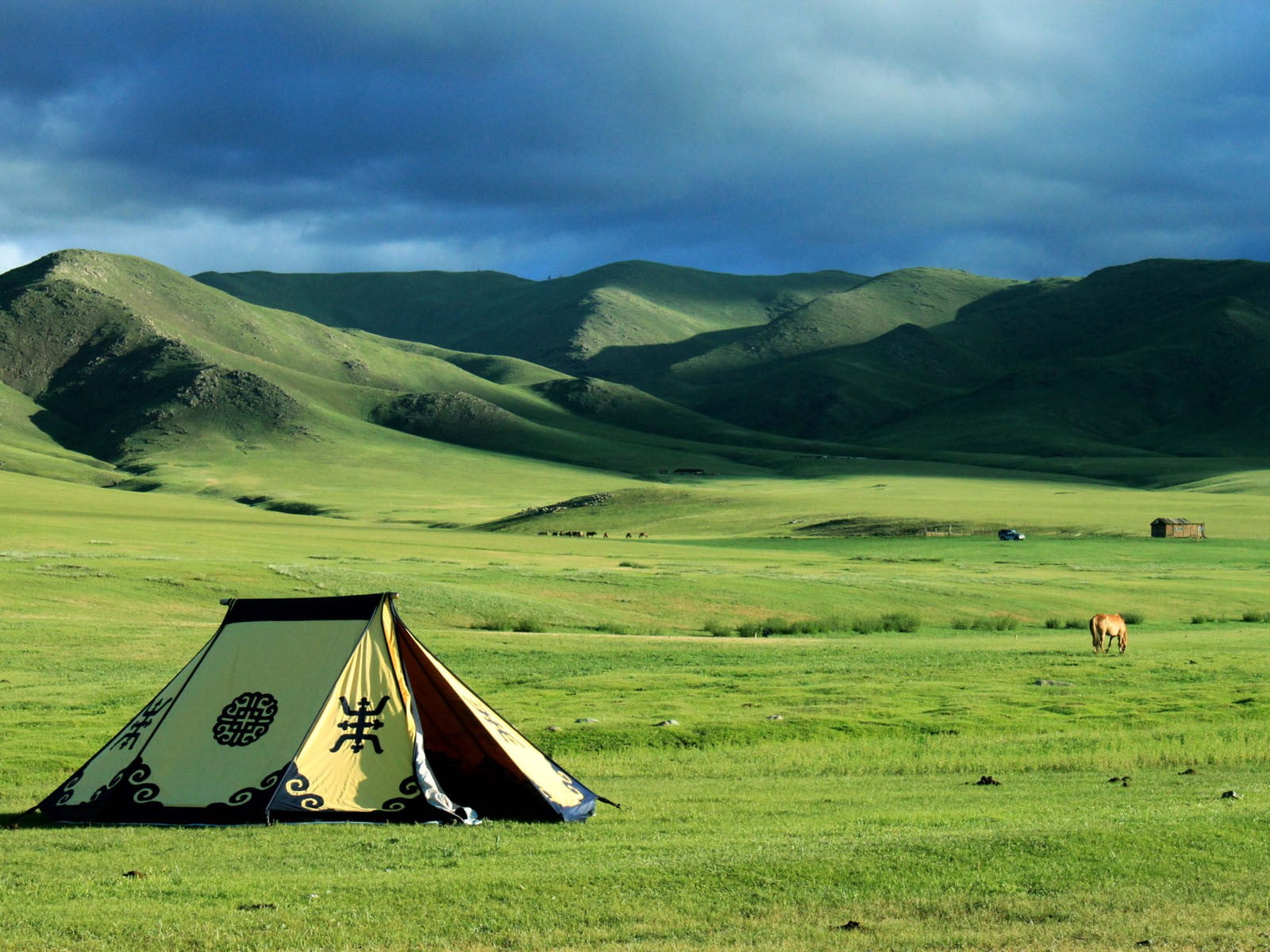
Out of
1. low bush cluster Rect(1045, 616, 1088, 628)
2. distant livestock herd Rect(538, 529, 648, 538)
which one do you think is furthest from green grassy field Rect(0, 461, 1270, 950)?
distant livestock herd Rect(538, 529, 648, 538)

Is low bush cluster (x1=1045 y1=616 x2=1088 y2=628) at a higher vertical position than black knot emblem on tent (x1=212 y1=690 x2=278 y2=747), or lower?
lower

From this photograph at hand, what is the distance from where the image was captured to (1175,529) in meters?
119

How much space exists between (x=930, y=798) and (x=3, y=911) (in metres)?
11.7

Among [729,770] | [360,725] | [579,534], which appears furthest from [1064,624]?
[579,534]

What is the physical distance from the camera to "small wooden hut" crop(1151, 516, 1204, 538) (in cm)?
11825

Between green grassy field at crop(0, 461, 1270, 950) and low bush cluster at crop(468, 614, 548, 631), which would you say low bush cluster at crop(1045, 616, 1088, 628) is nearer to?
green grassy field at crop(0, 461, 1270, 950)

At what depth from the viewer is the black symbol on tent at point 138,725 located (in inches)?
640

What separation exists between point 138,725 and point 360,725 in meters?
2.93

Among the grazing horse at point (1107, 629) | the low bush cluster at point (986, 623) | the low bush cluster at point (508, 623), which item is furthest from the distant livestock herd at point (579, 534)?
the grazing horse at point (1107, 629)

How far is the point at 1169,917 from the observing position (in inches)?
416

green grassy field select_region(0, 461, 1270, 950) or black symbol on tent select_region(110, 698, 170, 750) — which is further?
black symbol on tent select_region(110, 698, 170, 750)

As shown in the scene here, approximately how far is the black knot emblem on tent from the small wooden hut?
113808 millimetres

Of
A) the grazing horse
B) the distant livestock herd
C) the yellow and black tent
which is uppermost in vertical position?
the yellow and black tent

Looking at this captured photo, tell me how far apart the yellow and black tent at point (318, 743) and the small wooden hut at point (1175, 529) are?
113m
